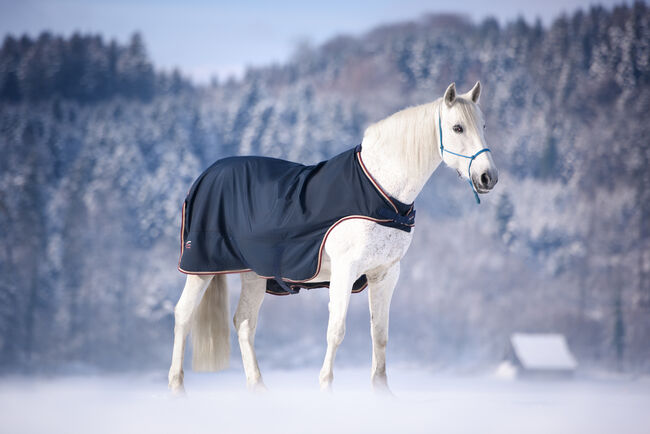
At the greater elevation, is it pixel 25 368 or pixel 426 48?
pixel 426 48

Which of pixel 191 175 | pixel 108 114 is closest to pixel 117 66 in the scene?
pixel 108 114

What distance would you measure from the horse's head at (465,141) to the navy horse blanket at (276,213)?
1.23 feet

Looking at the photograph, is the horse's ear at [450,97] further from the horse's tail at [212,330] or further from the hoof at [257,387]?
the hoof at [257,387]

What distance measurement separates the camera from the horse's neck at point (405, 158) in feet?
11.2

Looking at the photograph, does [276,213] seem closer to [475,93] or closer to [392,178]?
[392,178]

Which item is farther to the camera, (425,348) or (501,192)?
(501,192)

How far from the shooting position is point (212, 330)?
421 centimetres

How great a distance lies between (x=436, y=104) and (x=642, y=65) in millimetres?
15881

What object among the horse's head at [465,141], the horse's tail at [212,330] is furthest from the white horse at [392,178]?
the horse's tail at [212,330]

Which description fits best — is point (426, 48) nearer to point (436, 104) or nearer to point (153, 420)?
point (436, 104)

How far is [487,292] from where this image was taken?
16.2 meters

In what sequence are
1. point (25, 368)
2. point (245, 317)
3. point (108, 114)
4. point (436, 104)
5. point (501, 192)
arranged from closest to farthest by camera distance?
point (436, 104), point (245, 317), point (25, 368), point (501, 192), point (108, 114)

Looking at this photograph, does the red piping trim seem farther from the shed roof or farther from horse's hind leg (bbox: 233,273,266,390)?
the shed roof

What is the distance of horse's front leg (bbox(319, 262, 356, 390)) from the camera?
3316mm
